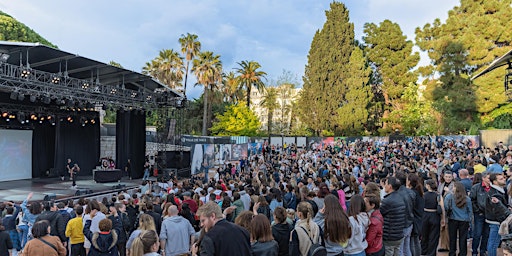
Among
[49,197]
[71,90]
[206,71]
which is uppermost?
[206,71]

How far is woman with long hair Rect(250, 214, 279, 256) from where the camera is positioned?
3.34 metres

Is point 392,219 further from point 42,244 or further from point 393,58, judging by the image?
point 393,58

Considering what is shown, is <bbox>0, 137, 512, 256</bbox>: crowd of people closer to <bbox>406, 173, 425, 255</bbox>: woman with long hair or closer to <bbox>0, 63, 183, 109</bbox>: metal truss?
<bbox>406, 173, 425, 255</bbox>: woman with long hair

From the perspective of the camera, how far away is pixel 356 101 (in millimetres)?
38750

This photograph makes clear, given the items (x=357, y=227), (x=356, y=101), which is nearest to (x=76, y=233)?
(x=357, y=227)

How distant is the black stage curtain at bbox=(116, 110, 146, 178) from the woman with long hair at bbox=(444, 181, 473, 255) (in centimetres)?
1877

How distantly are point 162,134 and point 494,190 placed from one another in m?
19.2

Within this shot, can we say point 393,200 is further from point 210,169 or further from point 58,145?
point 58,145

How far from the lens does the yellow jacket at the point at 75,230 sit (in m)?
5.86

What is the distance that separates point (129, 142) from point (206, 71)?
1805 centimetres

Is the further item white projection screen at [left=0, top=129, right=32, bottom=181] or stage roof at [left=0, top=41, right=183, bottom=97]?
white projection screen at [left=0, top=129, right=32, bottom=181]

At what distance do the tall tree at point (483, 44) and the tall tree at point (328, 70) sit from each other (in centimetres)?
1107

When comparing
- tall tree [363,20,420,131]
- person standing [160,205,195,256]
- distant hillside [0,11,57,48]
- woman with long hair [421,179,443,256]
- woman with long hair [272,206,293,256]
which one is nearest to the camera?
woman with long hair [272,206,293,256]

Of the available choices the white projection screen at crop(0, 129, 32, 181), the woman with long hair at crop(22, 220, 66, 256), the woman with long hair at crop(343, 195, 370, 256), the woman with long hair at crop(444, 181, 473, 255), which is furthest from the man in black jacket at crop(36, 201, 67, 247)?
the white projection screen at crop(0, 129, 32, 181)
